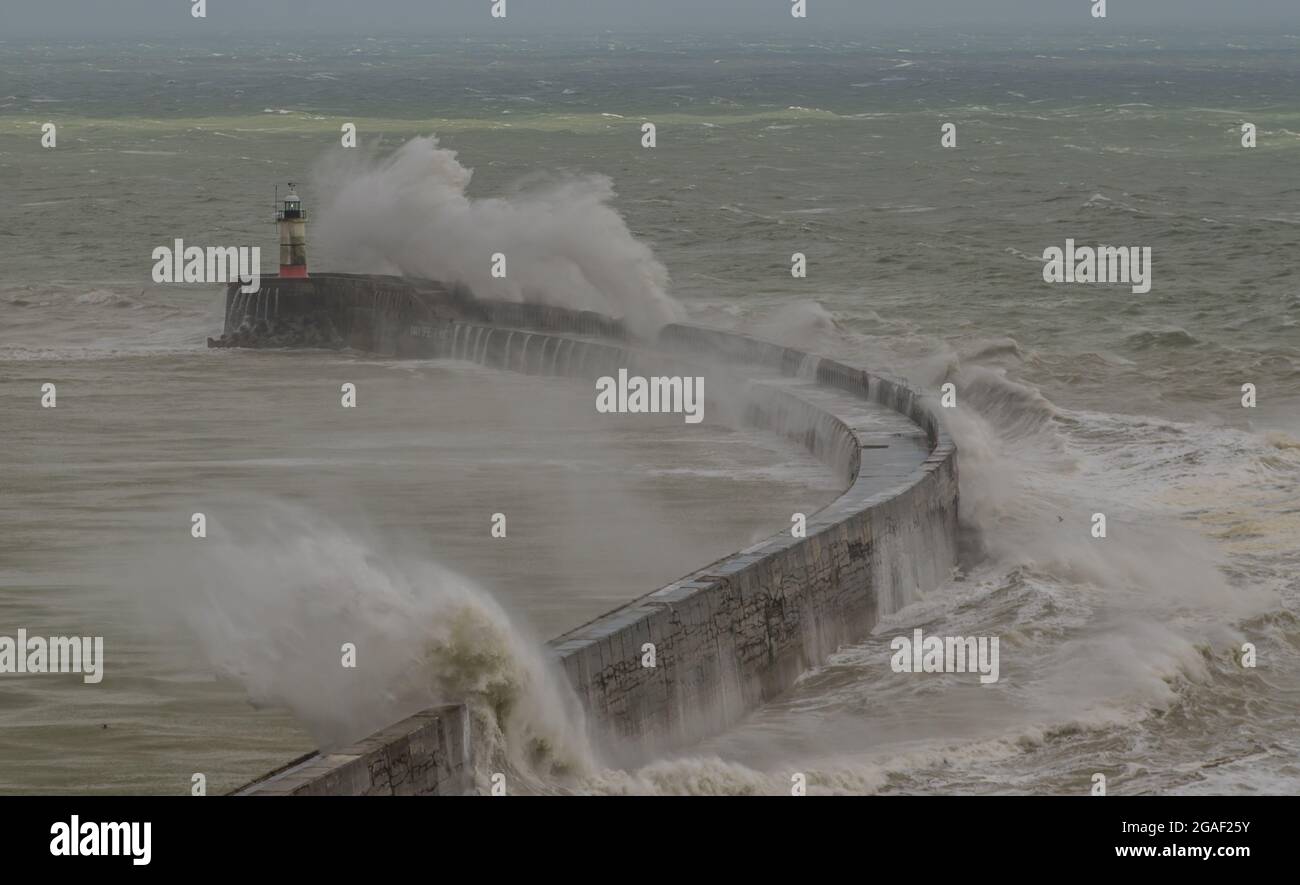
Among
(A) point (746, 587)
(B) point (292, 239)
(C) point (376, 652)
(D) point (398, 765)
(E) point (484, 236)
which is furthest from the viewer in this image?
(E) point (484, 236)

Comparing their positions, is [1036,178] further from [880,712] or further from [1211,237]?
[880,712]

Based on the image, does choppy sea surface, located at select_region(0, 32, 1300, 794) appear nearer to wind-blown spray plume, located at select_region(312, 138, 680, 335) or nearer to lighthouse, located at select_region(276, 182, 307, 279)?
wind-blown spray plume, located at select_region(312, 138, 680, 335)

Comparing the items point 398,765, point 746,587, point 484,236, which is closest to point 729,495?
point 746,587

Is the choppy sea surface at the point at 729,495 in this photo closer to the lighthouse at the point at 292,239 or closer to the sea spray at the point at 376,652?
the sea spray at the point at 376,652

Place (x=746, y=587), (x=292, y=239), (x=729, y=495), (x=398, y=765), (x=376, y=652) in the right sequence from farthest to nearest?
(x=292, y=239), (x=729, y=495), (x=746, y=587), (x=376, y=652), (x=398, y=765)

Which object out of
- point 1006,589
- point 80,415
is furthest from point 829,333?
point 1006,589

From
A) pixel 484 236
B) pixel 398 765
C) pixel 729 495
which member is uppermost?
pixel 484 236

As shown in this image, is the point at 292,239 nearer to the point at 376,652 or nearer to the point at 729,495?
the point at 729,495

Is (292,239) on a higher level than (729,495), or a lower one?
higher
